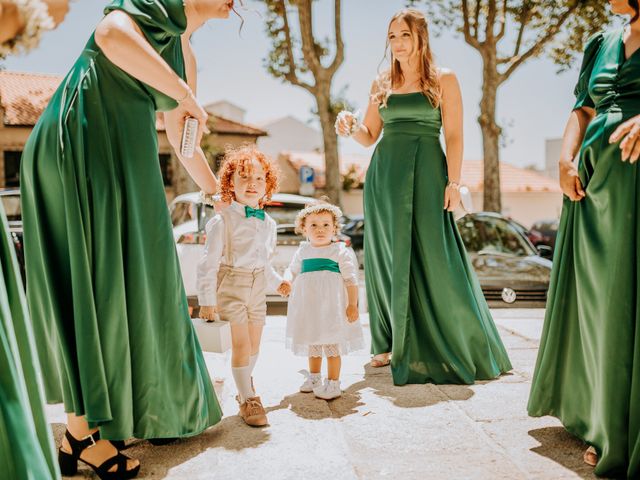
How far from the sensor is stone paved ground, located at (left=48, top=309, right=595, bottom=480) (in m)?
2.58

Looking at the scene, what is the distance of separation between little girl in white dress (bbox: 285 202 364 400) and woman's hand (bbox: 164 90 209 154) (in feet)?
3.79

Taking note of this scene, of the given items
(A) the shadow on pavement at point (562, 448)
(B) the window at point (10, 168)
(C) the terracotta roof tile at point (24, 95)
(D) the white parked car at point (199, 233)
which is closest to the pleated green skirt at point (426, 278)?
(A) the shadow on pavement at point (562, 448)

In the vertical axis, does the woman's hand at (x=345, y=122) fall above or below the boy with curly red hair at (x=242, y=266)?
above

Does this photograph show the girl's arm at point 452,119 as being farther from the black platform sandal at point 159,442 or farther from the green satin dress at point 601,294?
the black platform sandal at point 159,442

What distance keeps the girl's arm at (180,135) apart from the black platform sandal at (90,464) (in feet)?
4.36

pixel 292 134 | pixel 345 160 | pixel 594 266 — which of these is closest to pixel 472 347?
pixel 594 266

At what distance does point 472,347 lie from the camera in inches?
159

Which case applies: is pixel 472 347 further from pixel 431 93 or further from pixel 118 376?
pixel 118 376

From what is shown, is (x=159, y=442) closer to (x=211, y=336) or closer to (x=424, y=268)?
(x=211, y=336)

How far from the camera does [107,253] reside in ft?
8.07

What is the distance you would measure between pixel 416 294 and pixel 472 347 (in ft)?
1.64

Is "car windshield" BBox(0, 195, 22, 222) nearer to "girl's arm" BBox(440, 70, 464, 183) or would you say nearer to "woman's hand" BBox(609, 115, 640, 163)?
"girl's arm" BBox(440, 70, 464, 183)

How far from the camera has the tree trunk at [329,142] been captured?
2078cm

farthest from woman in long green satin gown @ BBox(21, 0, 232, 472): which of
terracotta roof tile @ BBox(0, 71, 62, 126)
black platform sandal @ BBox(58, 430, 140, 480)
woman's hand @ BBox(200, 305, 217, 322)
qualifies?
terracotta roof tile @ BBox(0, 71, 62, 126)
